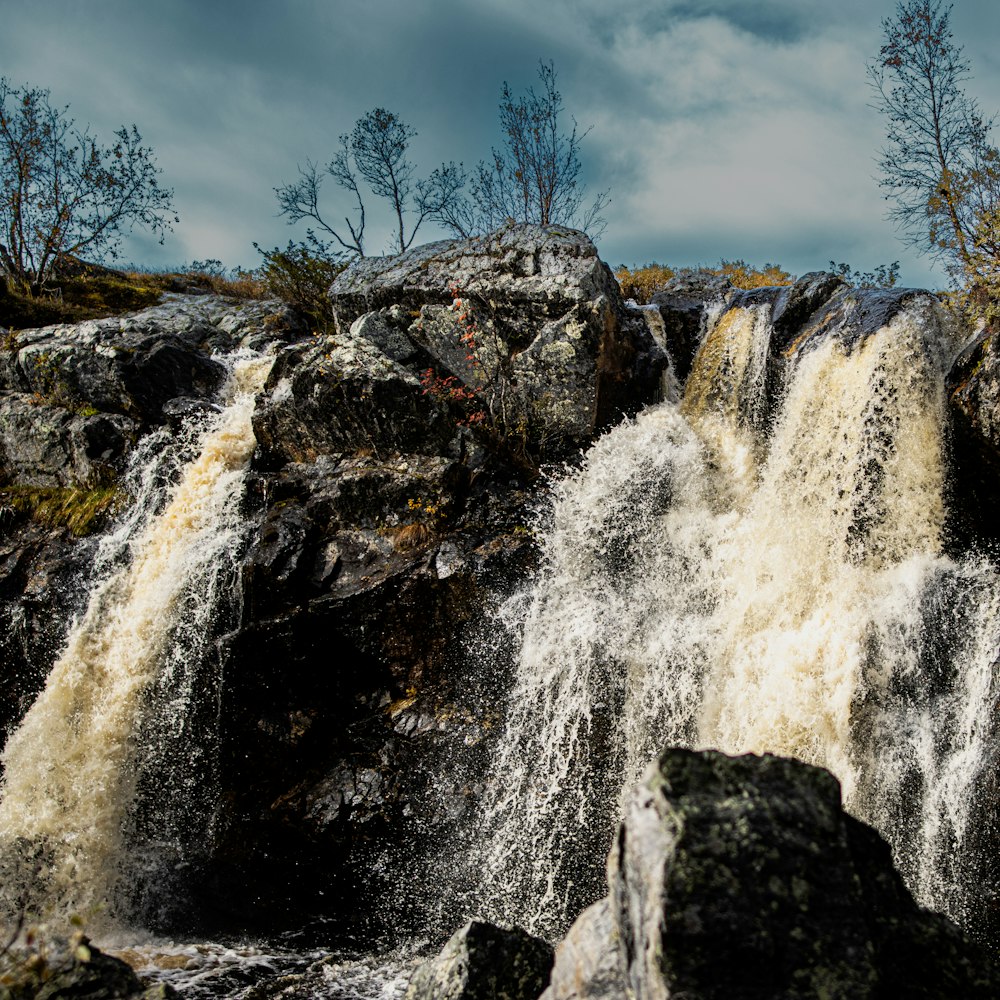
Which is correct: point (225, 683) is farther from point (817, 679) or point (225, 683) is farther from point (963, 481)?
point (963, 481)

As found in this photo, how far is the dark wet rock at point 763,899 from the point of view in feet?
8.97

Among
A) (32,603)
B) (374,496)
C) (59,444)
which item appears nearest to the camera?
(32,603)

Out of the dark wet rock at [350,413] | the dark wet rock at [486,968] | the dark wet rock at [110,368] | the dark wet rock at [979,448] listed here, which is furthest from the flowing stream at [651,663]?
the dark wet rock at [110,368]

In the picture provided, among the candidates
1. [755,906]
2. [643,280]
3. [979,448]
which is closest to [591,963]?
[755,906]

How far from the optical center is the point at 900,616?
7582 millimetres

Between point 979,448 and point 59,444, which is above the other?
point 979,448

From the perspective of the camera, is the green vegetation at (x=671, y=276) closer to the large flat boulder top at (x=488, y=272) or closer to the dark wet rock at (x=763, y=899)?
the large flat boulder top at (x=488, y=272)

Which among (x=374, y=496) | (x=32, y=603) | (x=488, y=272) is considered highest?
(x=488, y=272)

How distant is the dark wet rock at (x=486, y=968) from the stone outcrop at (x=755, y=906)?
1.29m

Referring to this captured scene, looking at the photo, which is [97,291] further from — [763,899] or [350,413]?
[763,899]

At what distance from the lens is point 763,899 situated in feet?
9.19

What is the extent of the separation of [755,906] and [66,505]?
12.6m

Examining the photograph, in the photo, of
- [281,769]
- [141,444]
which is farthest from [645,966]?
[141,444]

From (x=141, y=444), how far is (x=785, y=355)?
11834 mm
